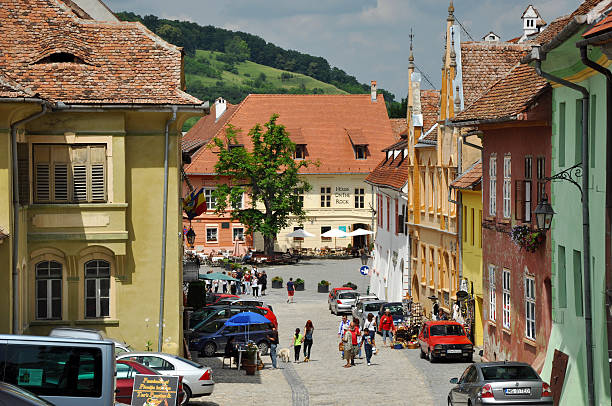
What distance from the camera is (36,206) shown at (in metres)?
28.9

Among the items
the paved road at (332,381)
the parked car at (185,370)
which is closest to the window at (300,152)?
the paved road at (332,381)

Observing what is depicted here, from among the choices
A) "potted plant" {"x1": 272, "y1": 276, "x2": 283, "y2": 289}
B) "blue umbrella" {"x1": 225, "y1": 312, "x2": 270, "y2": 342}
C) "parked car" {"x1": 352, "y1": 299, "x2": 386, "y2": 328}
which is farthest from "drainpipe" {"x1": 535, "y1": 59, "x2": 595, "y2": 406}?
"potted plant" {"x1": 272, "y1": 276, "x2": 283, "y2": 289}

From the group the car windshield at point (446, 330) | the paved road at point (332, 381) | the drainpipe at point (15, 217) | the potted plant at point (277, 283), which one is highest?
the drainpipe at point (15, 217)

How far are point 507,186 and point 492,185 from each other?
6.48 ft

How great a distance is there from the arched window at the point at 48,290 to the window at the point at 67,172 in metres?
1.80

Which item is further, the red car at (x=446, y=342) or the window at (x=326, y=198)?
the window at (x=326, y=198)

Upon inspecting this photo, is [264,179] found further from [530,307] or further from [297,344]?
[530,307]

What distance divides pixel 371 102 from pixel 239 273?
1342 inches

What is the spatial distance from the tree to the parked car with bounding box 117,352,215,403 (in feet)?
178

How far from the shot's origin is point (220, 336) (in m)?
41.0

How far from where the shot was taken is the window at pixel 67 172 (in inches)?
1142

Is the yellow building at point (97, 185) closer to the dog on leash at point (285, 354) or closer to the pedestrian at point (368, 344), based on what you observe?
the dog on leash at point (285, 354)

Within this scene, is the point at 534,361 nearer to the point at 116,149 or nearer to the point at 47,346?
the point at 116,149

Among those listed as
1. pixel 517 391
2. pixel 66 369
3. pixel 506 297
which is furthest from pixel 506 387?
pixel 506 297
